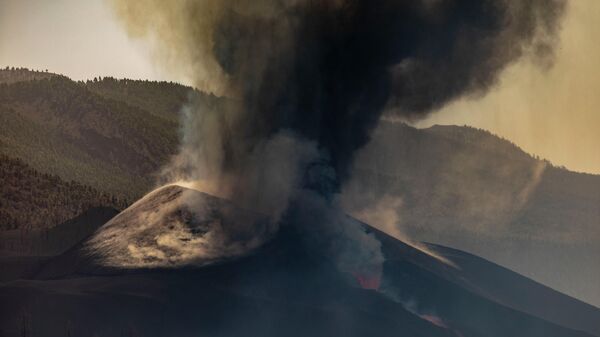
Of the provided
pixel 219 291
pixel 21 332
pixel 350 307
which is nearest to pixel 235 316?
pixel 219 291

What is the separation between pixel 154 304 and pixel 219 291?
10.2 metres

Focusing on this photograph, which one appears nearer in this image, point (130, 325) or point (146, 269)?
point (130, 325)

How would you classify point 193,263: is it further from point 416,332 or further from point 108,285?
point 416,332

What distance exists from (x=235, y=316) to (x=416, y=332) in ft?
92.1

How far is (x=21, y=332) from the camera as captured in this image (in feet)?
609

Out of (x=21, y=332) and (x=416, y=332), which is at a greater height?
(x=416, y=332)

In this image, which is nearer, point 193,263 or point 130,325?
point 130,325

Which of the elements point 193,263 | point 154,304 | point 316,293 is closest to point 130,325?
point 154,304

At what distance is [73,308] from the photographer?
189125mm

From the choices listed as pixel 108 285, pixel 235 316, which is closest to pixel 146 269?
pixel 108 285

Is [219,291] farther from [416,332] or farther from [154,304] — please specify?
[416,332]

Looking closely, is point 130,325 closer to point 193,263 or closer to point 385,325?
point 193,263

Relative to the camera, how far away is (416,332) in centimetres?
19112

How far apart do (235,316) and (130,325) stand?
15.9 m
